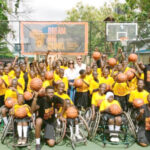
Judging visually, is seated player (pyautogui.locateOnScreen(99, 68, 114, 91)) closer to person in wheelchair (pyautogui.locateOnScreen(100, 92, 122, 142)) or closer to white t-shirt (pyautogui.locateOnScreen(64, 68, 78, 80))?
white t-shirt (pyautogui.locateOnScreen(64, 68, 78, 80))

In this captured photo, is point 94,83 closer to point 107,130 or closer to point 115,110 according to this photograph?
point 115,110

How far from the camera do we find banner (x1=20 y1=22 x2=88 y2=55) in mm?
9141

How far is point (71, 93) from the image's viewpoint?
652cm

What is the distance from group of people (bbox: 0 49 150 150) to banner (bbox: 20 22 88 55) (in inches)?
83.0

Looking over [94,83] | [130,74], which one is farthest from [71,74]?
[130,74]

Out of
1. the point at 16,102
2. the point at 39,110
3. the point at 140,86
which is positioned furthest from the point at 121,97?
the point at 16,102

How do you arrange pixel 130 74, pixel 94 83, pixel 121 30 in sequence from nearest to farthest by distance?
pixel 130 74 → pixel 94 83 → pixel 121 30

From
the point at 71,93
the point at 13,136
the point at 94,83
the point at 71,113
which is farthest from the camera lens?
the point at 71,93

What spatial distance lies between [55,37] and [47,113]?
18.3 feet

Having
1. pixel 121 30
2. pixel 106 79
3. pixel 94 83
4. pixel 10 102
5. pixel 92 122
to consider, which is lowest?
pixel 92 122

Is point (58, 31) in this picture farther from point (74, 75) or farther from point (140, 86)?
point (140, 86)

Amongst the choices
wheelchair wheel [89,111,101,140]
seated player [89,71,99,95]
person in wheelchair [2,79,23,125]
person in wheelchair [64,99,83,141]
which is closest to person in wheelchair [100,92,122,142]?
wheelchair wheel [89,111,101,140]

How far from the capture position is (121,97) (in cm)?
539

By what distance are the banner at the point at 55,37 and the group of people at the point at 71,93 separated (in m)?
2.11
